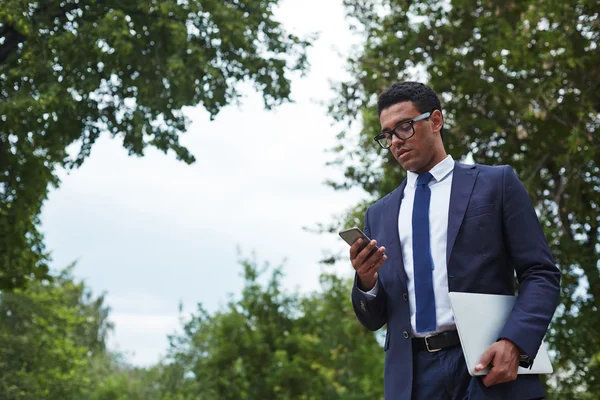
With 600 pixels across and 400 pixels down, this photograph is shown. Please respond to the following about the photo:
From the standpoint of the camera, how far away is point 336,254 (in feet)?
60.8

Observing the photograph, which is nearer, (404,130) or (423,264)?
(423,264)

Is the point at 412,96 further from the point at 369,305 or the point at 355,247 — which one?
the point at 369,305

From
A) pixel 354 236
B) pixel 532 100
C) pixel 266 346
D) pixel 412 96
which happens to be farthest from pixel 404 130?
pixel 266 346

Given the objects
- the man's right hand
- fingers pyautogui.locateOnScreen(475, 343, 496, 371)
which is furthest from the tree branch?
fingers pyautogui.locateOnScreen(475, 343, 496, 371)

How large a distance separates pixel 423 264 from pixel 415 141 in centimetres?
54

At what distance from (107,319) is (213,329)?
98.2 feet

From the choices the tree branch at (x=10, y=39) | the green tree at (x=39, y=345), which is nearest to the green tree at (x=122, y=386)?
the green tree at (x=39, y=345)

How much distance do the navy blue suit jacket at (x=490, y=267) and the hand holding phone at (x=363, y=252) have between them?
15 cm

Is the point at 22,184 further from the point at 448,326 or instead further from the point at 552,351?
the point at 448,326

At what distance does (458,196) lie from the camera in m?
3.38

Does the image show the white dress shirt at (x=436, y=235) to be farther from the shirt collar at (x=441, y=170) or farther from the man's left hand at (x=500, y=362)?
the man's left hand at (x=500, y=362)

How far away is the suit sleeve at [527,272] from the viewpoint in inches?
119

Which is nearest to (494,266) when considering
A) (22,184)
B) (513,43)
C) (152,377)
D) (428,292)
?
(428,292)

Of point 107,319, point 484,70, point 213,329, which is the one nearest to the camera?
point 484,70
